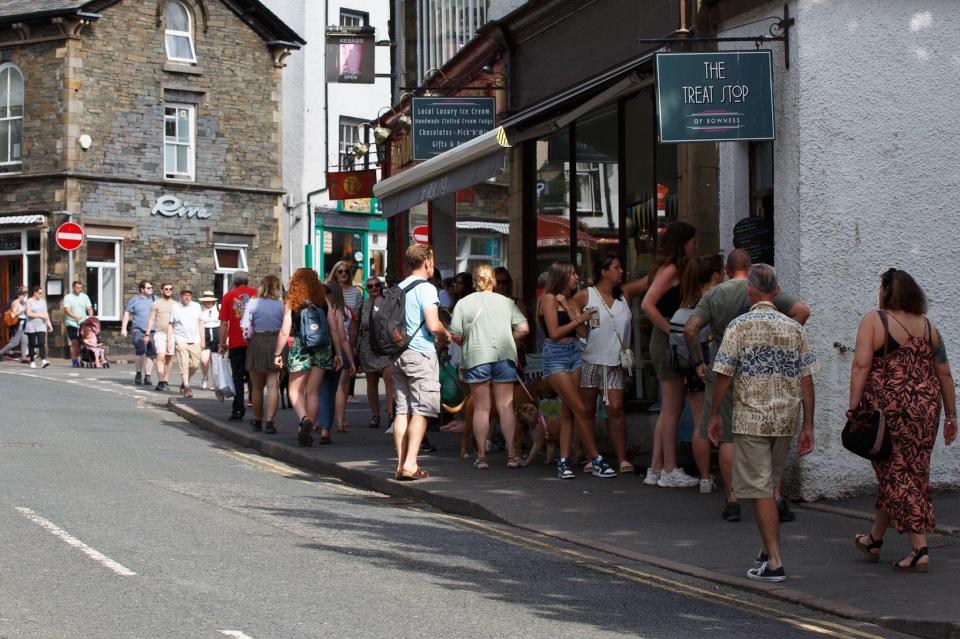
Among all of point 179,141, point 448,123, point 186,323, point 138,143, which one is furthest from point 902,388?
point 179,141

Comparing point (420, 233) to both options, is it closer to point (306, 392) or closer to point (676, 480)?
point (306, 392)

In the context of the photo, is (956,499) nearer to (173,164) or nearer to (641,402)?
(641,402)

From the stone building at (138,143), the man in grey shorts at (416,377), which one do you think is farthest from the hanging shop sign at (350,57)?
the stone building at (138,143)

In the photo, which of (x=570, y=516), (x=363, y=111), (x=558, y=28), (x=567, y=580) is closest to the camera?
(x=567, y=580)

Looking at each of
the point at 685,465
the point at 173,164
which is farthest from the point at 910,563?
the point at 173,164

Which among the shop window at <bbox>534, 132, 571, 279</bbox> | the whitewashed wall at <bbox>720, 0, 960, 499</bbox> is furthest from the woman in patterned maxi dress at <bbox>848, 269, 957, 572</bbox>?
the shop window at <bbox>534, 132, 571, 279</bbox>

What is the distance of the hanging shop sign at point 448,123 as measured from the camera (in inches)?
726

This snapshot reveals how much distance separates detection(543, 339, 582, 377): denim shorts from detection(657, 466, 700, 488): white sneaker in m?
1.39

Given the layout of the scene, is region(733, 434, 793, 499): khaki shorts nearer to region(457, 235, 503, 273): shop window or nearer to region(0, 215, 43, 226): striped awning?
region(457, 235, 503, 273): shop window

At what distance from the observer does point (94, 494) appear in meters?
10.7

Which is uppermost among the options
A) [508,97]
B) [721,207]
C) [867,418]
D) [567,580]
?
[508,97]

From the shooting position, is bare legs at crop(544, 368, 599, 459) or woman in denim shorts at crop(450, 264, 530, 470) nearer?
bare legs at crop(544, 368, 599, 459)

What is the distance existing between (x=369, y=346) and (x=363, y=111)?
35671 millimetres

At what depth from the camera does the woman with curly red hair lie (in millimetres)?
15008
